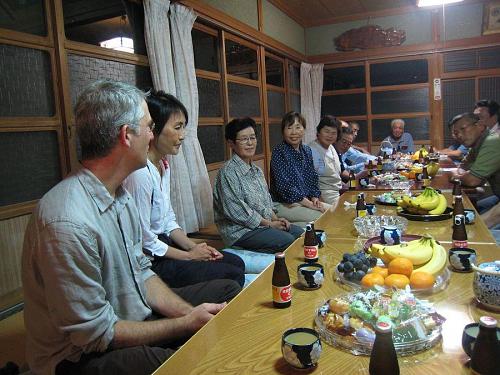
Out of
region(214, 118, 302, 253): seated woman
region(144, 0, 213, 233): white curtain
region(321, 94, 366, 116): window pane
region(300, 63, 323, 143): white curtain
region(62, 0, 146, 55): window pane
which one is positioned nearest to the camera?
region(214, 118, 302, 253): seated woman

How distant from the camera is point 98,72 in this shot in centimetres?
301

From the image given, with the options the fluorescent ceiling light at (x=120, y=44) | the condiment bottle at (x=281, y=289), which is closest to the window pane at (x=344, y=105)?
the fluorescent ceiling light at (x=120, y=44)

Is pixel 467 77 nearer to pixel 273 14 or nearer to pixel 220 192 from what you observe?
pixel 273 14

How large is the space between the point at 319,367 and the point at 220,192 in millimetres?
1851

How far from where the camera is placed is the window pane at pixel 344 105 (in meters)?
7.71

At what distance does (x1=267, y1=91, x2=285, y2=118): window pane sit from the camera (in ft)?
20.8

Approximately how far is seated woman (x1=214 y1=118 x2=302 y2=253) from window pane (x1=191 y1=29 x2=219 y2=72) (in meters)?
1.86

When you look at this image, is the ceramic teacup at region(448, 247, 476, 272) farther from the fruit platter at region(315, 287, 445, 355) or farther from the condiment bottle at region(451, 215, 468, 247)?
the fruit platter at region(315, 287, 445, 355)

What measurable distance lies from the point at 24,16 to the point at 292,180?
2.07 m

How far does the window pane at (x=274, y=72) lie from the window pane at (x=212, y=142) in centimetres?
191

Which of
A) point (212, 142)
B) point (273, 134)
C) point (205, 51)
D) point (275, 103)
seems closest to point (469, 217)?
point (212, 142)

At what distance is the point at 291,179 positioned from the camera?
3.29 m

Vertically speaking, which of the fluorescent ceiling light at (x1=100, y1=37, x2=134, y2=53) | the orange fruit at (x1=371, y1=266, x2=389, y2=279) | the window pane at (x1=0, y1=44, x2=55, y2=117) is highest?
the fluorescent ceiling light at (x1=100, y1=37, x2=134, y2=53)

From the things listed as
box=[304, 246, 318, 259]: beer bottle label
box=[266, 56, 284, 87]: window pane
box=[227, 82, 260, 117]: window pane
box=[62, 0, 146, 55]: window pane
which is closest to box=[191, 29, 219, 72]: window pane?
box=[227, 82, 260, 117]: window pane
